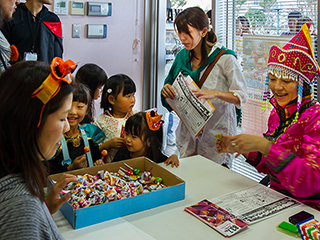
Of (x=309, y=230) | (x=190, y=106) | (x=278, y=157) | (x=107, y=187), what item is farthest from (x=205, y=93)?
(x=309, y=230)

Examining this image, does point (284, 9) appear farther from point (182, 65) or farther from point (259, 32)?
point (182, 65)

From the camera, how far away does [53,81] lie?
2.96ft

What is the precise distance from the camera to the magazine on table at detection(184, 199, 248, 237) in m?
1.17

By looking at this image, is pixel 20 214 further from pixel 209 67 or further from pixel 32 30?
pixel 32 30

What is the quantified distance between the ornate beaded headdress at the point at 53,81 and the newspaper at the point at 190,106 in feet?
3.72

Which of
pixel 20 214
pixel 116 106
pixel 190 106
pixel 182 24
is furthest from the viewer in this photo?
pixel 116 106

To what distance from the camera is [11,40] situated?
2432 millimetres

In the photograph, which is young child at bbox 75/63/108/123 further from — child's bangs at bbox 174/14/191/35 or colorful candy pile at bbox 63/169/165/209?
colorful candy pile at bbox 63/169/165/209

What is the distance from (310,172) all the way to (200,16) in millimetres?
1288

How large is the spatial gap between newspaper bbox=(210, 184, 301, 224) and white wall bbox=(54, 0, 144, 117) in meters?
2.39

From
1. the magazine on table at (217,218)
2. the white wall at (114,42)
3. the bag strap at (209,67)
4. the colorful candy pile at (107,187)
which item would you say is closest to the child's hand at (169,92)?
the bag strap at (209,67)

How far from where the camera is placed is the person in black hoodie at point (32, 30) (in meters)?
2.41

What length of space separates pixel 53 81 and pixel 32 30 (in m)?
1.79

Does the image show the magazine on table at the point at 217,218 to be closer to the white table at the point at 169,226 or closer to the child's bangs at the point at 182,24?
the white table at the point at 169,226
